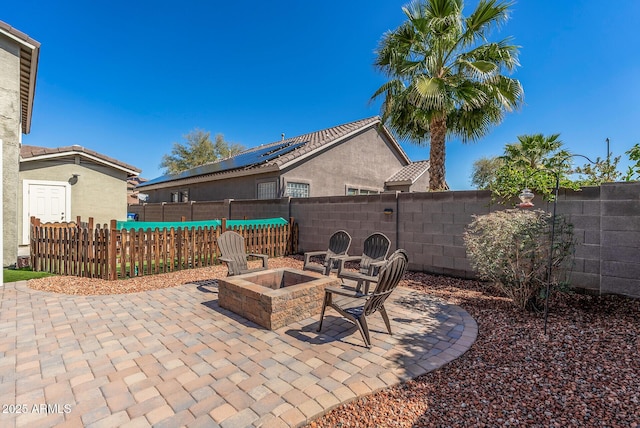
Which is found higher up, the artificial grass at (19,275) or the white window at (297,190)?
the white window at (297,190)

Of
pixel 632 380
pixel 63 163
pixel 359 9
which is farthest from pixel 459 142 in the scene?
pixel 63 163

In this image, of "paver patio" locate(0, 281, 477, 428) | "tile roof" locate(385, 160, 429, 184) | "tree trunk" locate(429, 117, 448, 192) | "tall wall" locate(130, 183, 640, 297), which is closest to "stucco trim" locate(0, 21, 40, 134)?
"paver patio" locate(0, 281, 477, 428)

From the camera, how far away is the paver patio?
2.34 meters

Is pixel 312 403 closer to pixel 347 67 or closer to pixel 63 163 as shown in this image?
pixel 63 163

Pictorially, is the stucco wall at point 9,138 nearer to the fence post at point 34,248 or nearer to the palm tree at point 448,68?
the fence post at point 34,248

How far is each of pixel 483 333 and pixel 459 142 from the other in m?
8.62

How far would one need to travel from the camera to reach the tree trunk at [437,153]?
9617 mm

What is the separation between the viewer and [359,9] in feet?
35.5

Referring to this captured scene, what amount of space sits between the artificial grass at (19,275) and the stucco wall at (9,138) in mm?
821

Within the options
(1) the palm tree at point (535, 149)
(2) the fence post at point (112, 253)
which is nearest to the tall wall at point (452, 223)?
(2) the fence post at point (112, 253)

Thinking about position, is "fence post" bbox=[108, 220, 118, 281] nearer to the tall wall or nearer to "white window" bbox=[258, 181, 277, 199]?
the tall wall

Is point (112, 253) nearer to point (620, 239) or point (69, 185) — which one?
point (69, 185)

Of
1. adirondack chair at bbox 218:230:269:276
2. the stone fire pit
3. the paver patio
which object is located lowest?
the paver patio

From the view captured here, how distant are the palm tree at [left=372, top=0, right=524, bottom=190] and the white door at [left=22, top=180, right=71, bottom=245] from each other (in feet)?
44.3
